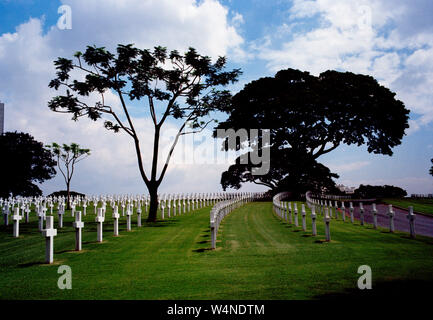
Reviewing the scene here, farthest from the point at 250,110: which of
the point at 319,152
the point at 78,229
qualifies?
the point at 78,229

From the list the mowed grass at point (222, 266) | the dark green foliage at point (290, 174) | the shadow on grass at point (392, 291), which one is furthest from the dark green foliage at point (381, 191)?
the shadow on grass at point (392, 291)

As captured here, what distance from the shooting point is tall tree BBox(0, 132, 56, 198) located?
54.2 metres

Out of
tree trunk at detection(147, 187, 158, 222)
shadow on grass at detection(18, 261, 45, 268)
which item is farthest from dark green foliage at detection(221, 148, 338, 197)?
shadow on grass at detection(18, 261, 45, 268)

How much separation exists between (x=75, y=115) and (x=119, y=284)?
76.6 feet

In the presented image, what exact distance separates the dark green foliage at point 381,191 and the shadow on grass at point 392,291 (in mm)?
55754

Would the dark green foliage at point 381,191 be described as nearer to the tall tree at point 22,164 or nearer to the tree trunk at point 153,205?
the tree trunk at point 153,205

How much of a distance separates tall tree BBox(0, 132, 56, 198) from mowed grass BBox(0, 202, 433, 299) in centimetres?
4354

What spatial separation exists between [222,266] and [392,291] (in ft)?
14.7

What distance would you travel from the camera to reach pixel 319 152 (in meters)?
53.3

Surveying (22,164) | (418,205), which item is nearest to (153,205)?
(418,205)

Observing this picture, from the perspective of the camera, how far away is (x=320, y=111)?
48562 millimetres

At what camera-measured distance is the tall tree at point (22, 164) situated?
54.2 metres

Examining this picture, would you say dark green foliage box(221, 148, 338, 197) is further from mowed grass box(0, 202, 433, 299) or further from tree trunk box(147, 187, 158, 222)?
mowed grass box(0, 202, 433, 299)
